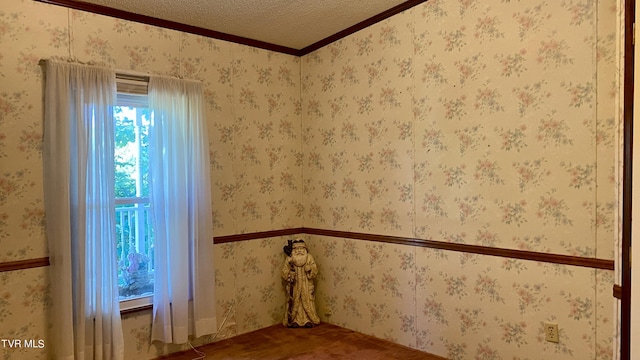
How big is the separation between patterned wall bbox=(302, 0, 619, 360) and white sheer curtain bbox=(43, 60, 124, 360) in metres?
1.76

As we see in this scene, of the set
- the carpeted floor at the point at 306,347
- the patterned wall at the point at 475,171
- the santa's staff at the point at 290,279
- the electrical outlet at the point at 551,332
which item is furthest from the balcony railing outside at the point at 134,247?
the electrical outlet at the point at 551,332

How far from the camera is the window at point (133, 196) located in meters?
2.96

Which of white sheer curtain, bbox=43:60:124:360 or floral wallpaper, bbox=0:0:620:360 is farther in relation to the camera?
white sheer curtain, bbox=43:60:124:360

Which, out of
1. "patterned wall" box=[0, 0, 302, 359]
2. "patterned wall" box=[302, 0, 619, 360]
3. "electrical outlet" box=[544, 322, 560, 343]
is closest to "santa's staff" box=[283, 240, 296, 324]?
"patterned wall" box=[0, 0, 302, 359]

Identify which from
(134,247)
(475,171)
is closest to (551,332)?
(475,171)

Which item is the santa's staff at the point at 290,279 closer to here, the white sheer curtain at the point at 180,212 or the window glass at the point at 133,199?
the white sheer curtain at the point at 180,212

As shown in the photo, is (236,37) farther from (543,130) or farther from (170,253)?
(543,130)

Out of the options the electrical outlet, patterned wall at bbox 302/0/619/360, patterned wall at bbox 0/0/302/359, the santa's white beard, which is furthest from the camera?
the santa's white beard

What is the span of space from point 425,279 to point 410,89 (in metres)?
1.37

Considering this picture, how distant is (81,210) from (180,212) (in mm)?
650

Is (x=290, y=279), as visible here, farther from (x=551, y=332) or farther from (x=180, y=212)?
(x=551, y=332)

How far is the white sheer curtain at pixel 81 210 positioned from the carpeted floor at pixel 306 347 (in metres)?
0.66

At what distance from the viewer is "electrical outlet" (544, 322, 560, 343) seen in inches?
89.4

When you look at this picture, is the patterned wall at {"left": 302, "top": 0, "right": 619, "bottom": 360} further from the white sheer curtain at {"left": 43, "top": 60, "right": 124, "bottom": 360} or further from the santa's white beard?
the white sheer curtain at {"left": 43, "top": 60, "right": 124, "bottom": 360}
